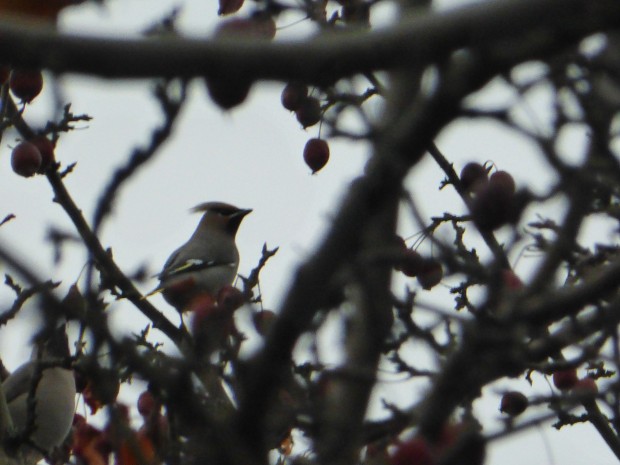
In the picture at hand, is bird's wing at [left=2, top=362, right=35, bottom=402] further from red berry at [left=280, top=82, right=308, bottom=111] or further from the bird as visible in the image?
red berry at [left=280, top=82, right=308, bottom=111]

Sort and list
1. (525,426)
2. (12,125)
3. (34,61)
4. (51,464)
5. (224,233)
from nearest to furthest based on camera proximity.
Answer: (34,61) → (525,426) → (12,125) → (51,464) → (224,233)

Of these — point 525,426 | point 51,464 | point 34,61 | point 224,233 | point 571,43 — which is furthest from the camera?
point 224,233

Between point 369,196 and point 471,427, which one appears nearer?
point 369,196

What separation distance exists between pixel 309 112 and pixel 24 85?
118cm

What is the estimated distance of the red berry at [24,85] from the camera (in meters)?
4.57

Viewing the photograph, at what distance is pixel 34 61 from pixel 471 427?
875 mm

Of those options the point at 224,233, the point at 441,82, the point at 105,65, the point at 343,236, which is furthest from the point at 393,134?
the point at 224,233

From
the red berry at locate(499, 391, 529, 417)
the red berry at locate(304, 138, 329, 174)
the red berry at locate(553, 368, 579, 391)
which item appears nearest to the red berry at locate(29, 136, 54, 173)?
the red berry at locate(304, 138, 329, 174)

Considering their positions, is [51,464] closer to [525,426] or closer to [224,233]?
[525,426]

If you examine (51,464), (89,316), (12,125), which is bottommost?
(89,316)

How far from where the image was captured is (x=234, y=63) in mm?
1551

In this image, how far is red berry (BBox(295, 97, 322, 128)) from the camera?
171 inches

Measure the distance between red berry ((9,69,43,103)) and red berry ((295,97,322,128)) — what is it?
106 cm

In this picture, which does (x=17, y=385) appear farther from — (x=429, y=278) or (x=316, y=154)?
(x=429, y=278)
